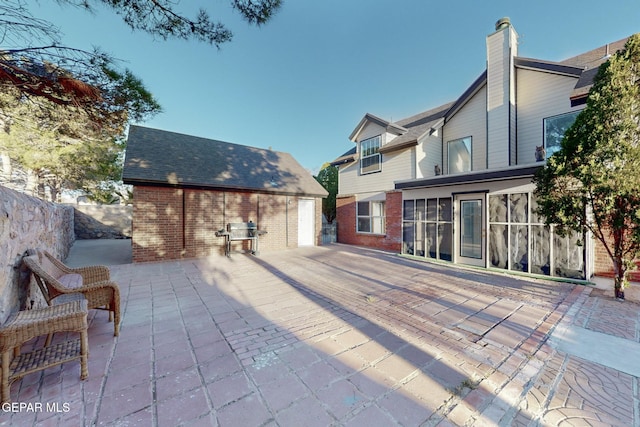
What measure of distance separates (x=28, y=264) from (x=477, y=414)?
4840mm

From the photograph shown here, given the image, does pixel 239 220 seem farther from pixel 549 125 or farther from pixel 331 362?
pixel 549 125

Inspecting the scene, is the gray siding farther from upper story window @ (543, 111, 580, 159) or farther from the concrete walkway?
the concrete walkway

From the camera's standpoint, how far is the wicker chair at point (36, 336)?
195cm

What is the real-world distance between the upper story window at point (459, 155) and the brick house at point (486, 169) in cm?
4

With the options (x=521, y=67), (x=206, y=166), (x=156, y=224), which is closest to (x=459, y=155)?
(x=521, y=67)

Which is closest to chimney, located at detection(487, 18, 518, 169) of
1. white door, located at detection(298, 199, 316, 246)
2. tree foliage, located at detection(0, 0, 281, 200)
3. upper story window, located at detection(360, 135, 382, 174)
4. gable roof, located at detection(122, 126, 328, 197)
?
upper story window, located at detection(360, 135, 382, 174)

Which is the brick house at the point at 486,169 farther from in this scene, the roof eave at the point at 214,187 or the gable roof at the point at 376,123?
the roof eave at the point at 214,187

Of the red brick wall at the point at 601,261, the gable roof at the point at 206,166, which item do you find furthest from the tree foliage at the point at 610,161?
the gable roof at the point at 206,166

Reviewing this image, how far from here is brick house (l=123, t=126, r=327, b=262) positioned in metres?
8.02

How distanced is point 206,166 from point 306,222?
17.1 ft

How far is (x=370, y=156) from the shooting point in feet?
40.5

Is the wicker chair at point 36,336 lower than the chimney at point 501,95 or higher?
lower

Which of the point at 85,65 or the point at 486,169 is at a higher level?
the point at 85,65

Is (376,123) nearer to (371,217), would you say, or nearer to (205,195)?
(371,217)
